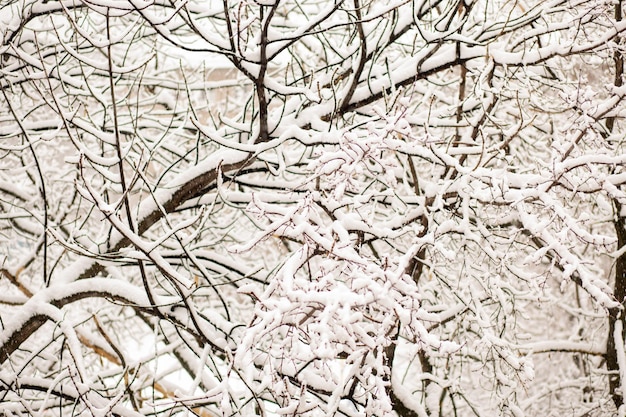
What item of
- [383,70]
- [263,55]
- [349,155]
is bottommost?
[349,155]

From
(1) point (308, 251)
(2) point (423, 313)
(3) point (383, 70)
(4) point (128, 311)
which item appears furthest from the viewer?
(4) point (128, 311)

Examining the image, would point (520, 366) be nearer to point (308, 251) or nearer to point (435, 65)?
point (308, 251)

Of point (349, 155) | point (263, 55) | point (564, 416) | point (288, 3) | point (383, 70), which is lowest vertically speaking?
point (564, 416)

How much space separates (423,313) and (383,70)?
2483 millimetres

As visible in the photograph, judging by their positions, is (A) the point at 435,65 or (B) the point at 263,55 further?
(A) the point at 435,65

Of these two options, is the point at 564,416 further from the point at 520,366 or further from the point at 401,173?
the point at 520,366

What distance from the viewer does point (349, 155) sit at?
214 cm

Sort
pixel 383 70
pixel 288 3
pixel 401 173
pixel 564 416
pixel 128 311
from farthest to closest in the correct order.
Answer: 1. pixel 128 311
2. pixel 564 416
3. pixel 288 3
4. pixel 401 173
5. pixel 383 70

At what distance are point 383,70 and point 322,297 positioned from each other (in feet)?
8.73

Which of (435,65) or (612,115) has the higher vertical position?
(435,65)

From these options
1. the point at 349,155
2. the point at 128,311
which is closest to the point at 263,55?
the point at 349,155

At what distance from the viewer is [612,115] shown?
3066 millimetres

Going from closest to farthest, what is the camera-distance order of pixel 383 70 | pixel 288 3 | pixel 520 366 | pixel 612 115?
1. pixel 520 366
2. pixel 612 115
3. pixel 383 70
4. pixel 288 3

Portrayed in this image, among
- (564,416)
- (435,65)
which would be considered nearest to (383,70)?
(435,65)
